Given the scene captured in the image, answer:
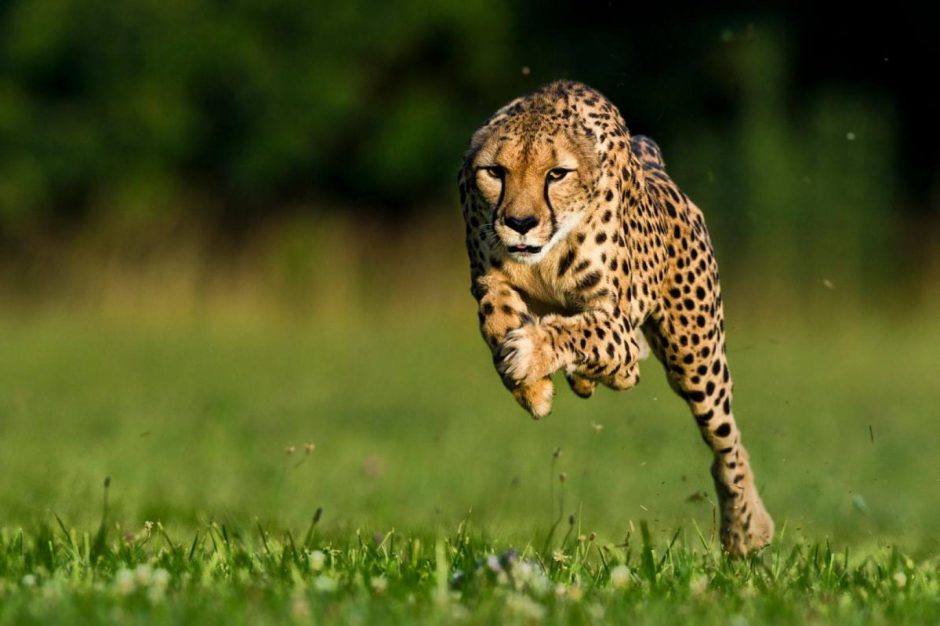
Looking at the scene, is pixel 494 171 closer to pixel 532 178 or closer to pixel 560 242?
pixel 532 178

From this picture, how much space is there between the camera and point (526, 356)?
4.00m

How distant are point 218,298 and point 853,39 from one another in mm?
8546

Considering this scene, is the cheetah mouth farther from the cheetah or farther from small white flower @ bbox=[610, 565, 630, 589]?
small white flower @ bbox=[610, 565, 630, 589]

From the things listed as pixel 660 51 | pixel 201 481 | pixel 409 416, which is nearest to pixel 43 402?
pixel 409 416

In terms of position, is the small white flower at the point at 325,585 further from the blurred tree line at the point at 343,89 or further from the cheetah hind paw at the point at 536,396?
the blurred tree line at the point at 343,89

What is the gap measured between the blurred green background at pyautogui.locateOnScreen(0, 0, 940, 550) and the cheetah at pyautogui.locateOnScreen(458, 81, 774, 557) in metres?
6.56

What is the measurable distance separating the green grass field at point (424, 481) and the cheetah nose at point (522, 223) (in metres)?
0.68

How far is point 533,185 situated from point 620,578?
3.16ft

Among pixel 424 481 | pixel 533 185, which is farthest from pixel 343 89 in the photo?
pixel 533 185

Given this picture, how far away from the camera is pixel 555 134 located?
4340 mm

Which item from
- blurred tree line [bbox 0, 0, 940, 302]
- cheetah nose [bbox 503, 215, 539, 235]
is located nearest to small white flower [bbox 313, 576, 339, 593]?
cheetah nose [bbox 503, 215, 539, 235]

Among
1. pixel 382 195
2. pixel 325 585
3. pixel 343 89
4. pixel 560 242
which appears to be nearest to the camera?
pixel 325 585

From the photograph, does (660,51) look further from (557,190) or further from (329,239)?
(557,190)

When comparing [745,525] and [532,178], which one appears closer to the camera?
[532,178]
